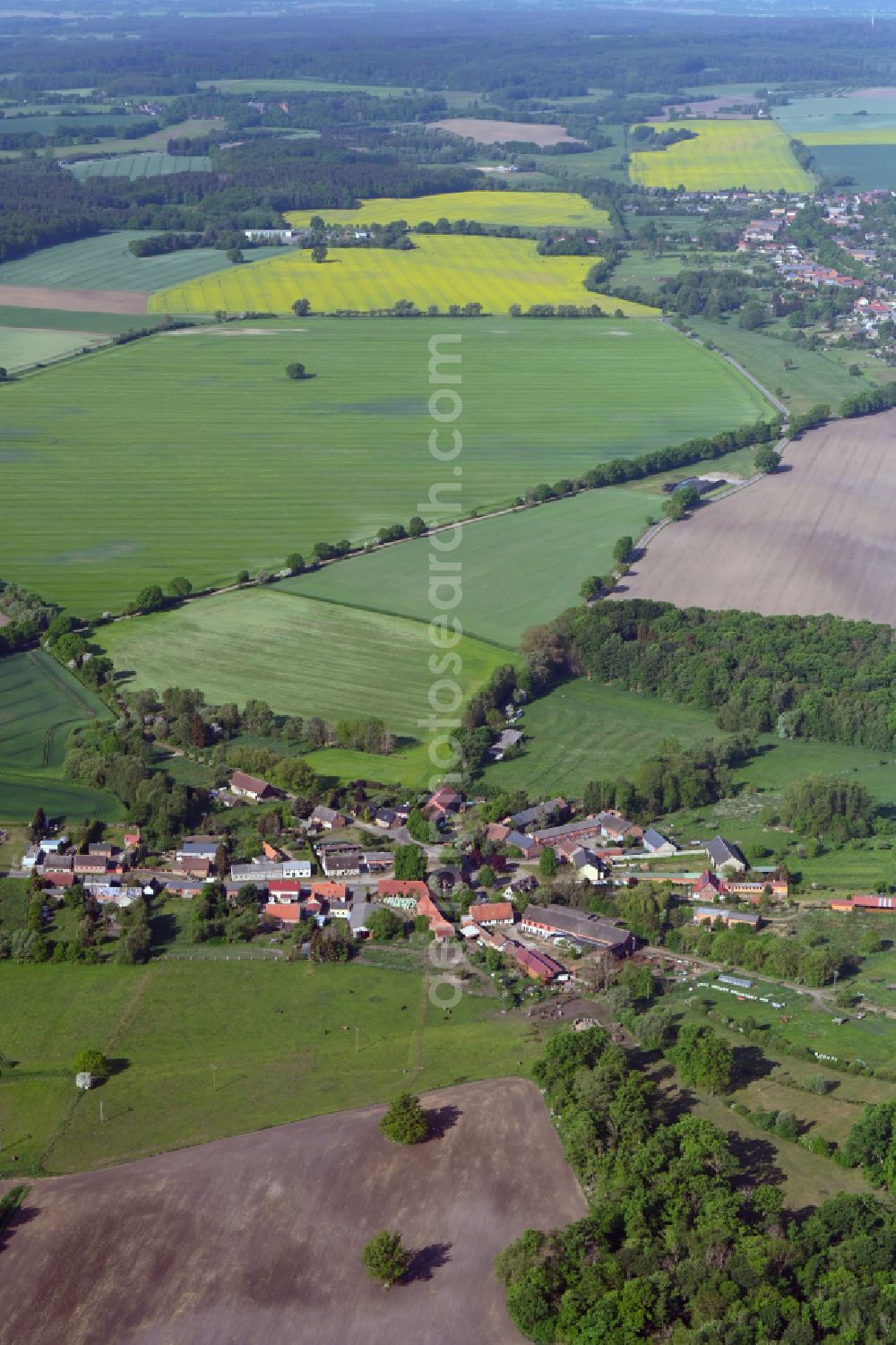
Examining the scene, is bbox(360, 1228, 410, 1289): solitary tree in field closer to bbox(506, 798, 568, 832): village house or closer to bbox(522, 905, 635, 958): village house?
bbox(522, 905, 635, 958): village house

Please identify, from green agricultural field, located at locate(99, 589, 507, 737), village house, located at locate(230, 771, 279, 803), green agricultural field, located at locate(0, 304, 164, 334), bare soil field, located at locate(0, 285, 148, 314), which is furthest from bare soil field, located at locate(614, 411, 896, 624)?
bare soil field, located at locate(0, 285, 148, 314)

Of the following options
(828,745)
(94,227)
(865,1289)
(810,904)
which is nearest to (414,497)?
(828,745)

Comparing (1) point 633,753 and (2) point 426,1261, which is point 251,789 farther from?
(2) point 426,1261

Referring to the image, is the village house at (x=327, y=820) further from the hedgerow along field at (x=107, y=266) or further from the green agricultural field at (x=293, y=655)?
the hedgerow along field at (x=107, y=266)

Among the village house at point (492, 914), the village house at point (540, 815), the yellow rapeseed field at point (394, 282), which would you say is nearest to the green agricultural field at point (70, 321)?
the yellow rapeseed field at point (394, 282)

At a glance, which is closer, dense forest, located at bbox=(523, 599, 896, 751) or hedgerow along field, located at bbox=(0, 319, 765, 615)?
dense forest, located at bbox=(523, 599, 896, 751)

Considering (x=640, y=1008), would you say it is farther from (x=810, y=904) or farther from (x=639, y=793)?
(x=639, y=793)

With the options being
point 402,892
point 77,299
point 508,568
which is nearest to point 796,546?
point 508,568
